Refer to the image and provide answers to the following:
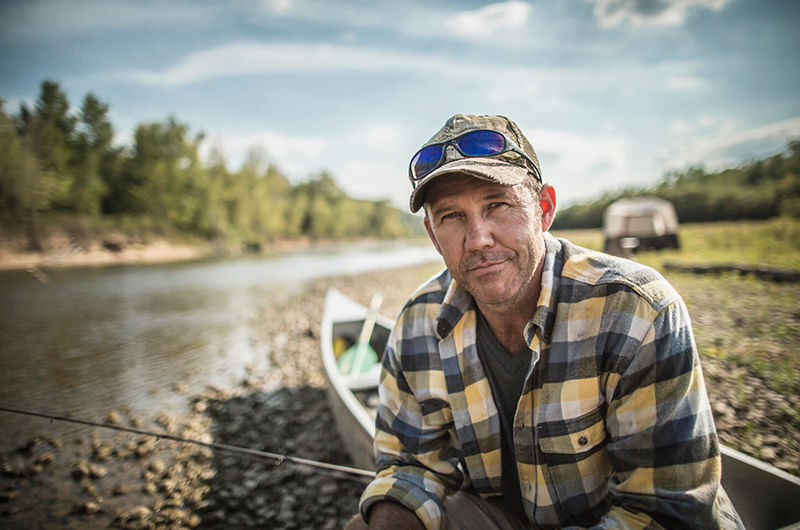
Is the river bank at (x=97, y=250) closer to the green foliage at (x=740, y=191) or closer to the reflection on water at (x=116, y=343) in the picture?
the reflection on water at (x=116, y=343)

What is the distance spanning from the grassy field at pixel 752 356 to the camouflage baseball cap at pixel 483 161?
11.9 ft

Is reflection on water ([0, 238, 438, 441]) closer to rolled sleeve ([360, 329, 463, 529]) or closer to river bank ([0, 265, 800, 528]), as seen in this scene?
river bank ([0, 265, 800, 528])

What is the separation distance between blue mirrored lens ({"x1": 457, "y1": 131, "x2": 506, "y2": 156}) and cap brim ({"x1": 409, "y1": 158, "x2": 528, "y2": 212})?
7cm

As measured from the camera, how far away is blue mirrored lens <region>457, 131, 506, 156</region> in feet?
5.00

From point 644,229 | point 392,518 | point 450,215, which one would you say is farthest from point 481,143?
point 644,229

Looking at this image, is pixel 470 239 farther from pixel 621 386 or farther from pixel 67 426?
pixel 67 426

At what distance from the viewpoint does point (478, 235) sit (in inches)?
57.2

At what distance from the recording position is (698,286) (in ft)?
30.7

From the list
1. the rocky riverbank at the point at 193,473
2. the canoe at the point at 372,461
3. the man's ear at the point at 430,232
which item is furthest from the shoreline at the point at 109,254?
the man's ear at the point at 430,232

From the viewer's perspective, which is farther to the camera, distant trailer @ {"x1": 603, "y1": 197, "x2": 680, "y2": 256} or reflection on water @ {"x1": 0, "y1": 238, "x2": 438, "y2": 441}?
distant trailer @ {"x1": 603, "y1": 197, "x2": 680, "y2": 256}

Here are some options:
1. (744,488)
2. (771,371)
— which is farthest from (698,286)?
(744,488)

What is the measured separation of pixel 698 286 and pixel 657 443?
35.2 ft

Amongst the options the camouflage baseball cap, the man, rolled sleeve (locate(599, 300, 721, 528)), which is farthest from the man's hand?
the camouflage baseball cap

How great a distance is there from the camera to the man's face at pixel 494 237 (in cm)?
146
